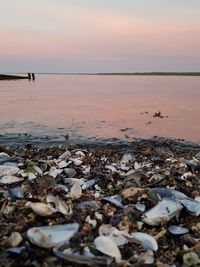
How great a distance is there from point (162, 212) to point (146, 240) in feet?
1.92

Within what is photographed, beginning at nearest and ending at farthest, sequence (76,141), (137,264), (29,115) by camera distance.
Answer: (137,264)
(76,141)
(29,115)

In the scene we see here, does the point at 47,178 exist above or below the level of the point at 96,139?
above

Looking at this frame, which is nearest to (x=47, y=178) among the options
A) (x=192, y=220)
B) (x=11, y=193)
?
(x=11, y=193)

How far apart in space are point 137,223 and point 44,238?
3.73ft

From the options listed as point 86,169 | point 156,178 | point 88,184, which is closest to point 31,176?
point 88,184

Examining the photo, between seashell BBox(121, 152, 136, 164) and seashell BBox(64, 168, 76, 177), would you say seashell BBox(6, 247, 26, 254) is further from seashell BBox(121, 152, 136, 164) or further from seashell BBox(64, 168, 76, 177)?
seashell BBox(121, 152, 136, 164)

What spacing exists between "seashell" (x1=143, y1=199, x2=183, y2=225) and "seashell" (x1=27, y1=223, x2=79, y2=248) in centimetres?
90

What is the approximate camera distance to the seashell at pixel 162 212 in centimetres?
424

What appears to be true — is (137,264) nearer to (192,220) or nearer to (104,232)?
(104,232)

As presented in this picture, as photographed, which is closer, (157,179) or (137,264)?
(137,264)

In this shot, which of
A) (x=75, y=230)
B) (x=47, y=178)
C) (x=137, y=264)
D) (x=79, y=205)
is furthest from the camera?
(x=47, y=178)

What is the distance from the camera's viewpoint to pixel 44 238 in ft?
12.0

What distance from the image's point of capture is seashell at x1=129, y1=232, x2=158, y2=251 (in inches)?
149

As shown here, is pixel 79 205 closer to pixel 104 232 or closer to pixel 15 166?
pixel 104 232
